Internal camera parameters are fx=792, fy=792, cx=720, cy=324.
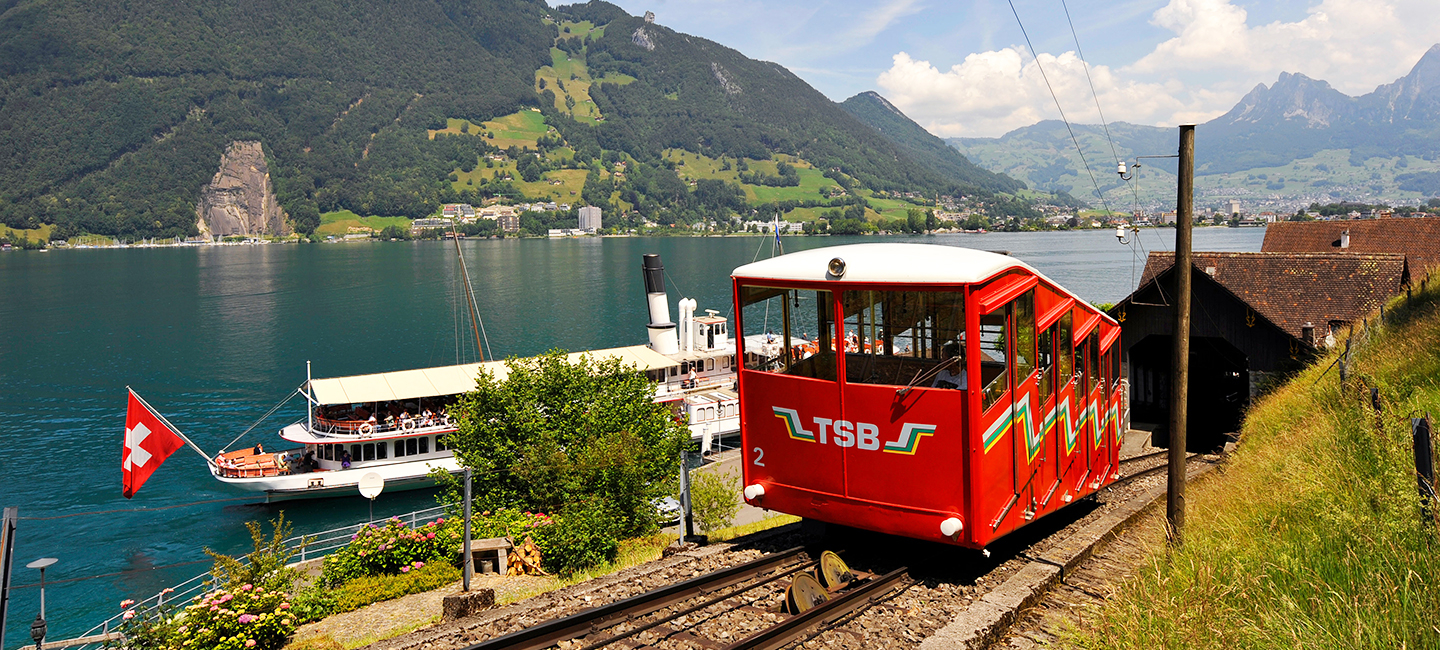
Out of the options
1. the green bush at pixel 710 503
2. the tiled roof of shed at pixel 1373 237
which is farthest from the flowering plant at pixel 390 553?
the tiled roof of shed at pixel 1373 237

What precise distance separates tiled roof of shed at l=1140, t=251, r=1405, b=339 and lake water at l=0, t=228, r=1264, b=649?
2860 centimetres

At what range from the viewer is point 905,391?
28.4 ft

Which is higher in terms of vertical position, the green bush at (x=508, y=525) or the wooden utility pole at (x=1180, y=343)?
the wooden utility pole at (x=1180, y=343)

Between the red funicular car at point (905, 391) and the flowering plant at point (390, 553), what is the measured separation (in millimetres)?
7633

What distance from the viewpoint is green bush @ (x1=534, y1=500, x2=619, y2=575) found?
14.3 meters

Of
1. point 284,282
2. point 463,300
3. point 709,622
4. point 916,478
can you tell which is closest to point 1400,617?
point 916,478

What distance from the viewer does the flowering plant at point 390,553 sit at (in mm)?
14266

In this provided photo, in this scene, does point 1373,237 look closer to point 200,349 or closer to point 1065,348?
point 1065,348

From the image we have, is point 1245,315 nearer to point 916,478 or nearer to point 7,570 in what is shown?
point 916,478

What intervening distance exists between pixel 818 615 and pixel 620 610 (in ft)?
6.82

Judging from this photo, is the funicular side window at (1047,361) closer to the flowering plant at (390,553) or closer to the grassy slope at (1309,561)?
the grassy slope at (1309,561)

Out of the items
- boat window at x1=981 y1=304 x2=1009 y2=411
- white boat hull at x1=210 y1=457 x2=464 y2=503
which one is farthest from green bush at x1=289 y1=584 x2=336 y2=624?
white boat hull at x1=210 y1=457 x2=464 y2=503

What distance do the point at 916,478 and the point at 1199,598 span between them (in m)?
3.01

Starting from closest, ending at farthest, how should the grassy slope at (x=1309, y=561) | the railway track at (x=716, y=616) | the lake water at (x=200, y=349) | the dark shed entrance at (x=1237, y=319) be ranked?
the grassy slope at (x=1309, y=561)
the railway track at (x=716, y=616)
the dark shed entrance at (x=1237, y=319)
the lake water at (x=200, y=349)
